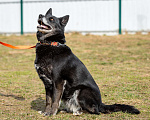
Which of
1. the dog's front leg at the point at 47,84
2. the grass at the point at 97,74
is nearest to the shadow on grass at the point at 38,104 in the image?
the grass at the point at 97,74

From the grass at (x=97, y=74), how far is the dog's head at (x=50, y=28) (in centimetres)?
145

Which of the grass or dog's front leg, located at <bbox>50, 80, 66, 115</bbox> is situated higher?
dog's front leg, located at <bbox>50, 80, 66, 115</bbox>

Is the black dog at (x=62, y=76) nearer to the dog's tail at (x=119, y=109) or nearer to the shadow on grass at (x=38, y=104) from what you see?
the dog's tail at (x=119, y=109)

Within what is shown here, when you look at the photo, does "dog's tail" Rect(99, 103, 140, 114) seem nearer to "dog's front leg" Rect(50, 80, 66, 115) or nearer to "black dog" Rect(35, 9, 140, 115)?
"black dog" Rect(35, 9, 140, 115)

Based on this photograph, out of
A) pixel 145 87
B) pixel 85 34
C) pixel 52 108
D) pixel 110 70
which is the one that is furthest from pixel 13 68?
pixel 85 34

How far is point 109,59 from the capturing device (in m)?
12.8

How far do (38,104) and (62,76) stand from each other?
1.45 meters

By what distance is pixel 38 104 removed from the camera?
617cm

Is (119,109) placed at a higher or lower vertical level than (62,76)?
lower

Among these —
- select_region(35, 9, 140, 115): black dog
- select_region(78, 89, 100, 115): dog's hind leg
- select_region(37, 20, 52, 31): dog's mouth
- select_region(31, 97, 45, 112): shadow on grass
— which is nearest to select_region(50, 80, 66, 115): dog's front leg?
select_region(35, 9, 140, 115): black dog

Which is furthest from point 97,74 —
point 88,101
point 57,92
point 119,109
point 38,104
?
point 57,92

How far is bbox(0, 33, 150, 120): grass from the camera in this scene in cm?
571

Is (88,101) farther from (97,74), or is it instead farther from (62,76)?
(97,74)

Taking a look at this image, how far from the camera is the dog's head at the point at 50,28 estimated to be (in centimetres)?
510
